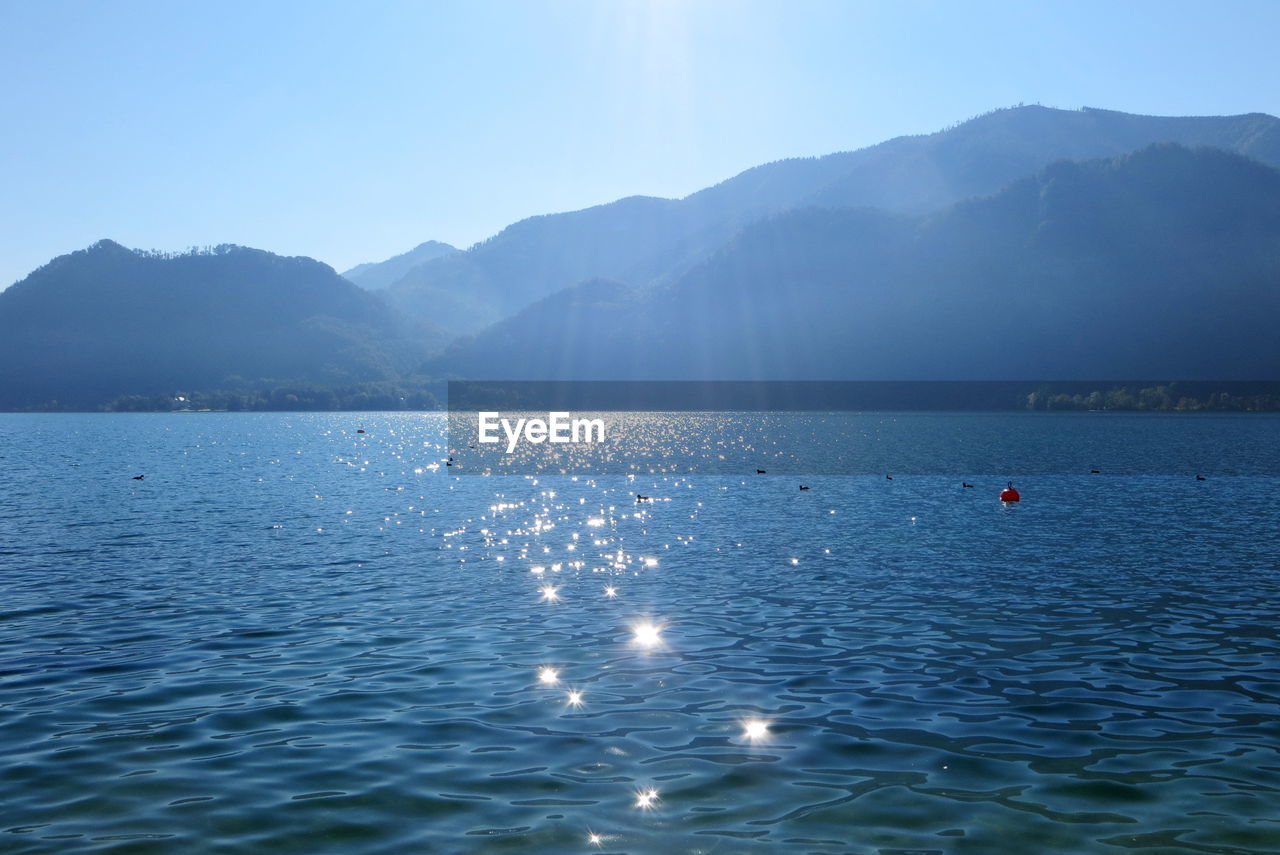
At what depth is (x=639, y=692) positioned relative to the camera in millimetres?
24562

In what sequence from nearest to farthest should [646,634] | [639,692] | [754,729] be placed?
[754,729]
[639,692]
[646,634]

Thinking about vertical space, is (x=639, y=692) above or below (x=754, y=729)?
below

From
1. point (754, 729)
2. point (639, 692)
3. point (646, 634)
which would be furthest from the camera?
point (646, 634)

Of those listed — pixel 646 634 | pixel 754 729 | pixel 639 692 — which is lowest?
pixel 646 634

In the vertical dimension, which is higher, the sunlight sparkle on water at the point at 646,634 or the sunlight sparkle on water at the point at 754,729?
the sunlight sparkle on water at the point at 754,729

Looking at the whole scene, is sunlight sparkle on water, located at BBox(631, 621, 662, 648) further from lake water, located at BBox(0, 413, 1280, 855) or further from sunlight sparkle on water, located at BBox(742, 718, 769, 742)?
sunlight sparkle on water, located at BBox(742, 718, 769, 742)

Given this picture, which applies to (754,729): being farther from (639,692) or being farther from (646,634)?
(646,634)

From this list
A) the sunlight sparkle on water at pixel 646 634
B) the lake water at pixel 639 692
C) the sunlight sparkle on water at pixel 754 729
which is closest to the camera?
the lake water at pixel 639 692

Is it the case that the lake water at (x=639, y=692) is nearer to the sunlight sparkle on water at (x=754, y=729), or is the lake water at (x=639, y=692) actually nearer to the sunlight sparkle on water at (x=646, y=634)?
the sunlight sparkle on water at (x=754, y=729)

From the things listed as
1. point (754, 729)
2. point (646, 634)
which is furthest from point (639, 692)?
point (646, 634)

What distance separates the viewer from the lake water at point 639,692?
16547mm

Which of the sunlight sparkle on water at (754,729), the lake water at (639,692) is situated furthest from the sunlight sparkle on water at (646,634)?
the sunlight sparkle on water at (754,729)

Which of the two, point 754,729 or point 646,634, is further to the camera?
point 646,634

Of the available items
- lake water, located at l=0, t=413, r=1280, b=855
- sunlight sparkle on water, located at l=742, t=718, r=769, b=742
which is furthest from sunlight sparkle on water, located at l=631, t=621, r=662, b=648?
sunlight sparkle on water, located at l=742, t=718, r=769, b=742
